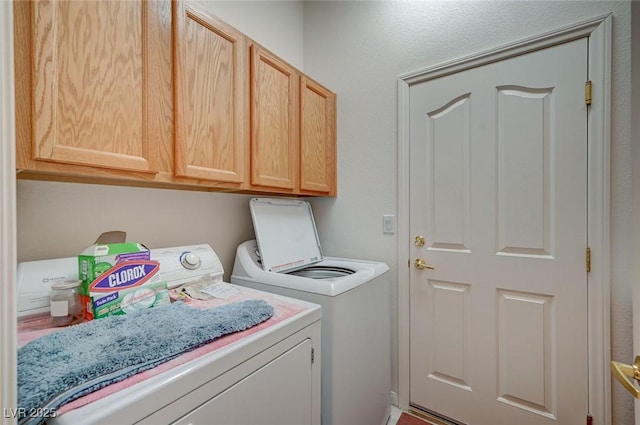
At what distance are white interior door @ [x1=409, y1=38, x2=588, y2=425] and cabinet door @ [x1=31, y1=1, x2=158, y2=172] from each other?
157 cm

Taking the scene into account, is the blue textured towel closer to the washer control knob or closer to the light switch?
the washer control knob

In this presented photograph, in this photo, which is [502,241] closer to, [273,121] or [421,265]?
[421,265]

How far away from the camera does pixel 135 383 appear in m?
0.66

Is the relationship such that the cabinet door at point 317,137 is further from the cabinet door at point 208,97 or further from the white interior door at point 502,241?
the white interior door at point 502,241

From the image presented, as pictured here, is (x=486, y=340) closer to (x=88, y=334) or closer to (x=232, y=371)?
(x=232, y=371)

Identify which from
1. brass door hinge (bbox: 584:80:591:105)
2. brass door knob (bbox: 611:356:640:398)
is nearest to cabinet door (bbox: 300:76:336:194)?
brass door hinge (bbox: 584:80:591:105)

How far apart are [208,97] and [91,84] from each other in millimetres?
446

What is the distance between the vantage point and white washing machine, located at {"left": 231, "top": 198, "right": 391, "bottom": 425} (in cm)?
128

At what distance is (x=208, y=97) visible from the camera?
1291 mm

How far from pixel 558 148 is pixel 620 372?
3.92 ft

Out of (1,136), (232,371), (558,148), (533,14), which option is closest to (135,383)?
(232,371)

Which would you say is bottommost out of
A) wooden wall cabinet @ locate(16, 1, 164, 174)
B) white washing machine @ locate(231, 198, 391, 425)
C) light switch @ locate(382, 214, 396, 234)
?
white washing machine @ locate(231, 198, 391, 425)

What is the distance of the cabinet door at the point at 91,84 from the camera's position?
0.84m

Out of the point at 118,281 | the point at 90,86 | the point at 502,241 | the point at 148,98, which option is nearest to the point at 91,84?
the point at 90,86
